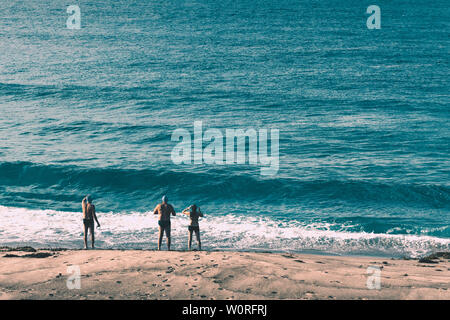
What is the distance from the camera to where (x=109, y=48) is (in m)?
63.9

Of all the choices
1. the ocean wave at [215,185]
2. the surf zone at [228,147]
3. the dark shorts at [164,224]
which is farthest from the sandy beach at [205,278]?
the surf zone at [228,147]

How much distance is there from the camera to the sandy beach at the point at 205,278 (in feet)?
34.0

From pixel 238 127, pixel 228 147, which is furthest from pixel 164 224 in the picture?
pixel 238 127

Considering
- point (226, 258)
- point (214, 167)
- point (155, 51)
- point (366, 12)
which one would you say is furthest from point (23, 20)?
point (226, 258)

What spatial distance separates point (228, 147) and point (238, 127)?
3598mm

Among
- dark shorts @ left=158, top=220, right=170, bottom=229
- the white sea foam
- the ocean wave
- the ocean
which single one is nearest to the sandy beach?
dark shorts @ left=158, top=220, right=170, bottom=229

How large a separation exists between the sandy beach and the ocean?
4642 millimetres

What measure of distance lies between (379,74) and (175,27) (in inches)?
1586

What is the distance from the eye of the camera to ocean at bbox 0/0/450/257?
20578 mm

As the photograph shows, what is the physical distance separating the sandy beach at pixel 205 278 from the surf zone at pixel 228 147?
13860 mm

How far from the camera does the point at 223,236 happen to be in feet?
64.1

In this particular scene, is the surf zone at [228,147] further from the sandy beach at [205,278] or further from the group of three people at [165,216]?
the sandy beach at [205,278]

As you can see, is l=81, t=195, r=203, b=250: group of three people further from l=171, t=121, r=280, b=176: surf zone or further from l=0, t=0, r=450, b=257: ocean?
l=171, t=121, r=280, b=176: surf zone

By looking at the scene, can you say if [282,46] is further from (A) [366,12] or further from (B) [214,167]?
(B) [214,167]
